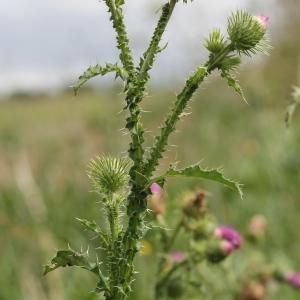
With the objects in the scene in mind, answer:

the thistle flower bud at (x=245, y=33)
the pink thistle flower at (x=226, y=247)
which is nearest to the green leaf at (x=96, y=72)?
the thistle flower bud at (x=245, y=33)

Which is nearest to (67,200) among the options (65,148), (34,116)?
(65,148)

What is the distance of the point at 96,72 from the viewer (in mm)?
1358

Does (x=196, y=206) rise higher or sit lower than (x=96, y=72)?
higher

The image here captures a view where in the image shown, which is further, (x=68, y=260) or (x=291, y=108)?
(x=291, y=108)

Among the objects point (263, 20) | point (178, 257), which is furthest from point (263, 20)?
point (178, 257)

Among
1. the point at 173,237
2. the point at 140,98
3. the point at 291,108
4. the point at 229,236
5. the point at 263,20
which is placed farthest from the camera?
the point at 229,236

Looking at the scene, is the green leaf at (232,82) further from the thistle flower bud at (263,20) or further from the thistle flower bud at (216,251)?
the thistle flower bud at (216,251)

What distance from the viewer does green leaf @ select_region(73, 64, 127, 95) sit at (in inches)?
51.6

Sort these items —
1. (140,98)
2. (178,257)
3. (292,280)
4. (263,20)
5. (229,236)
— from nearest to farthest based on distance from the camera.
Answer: (140,98), (263,20), (229,236), (178,257), (292,280)

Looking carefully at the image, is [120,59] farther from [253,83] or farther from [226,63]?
[253,83]

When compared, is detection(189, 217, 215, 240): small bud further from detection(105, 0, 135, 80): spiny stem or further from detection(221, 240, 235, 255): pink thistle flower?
detection(105, 0, 135, 80): spiny stem

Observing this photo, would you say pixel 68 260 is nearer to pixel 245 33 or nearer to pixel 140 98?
pixel 140 98

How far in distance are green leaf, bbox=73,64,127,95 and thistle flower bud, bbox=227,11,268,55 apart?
0.29 metres

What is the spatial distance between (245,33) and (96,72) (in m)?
0.34
